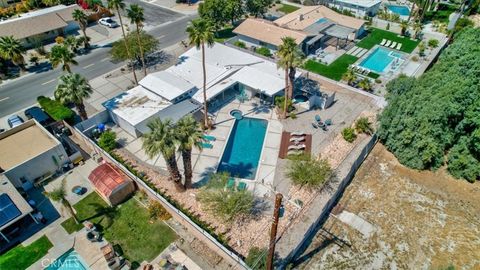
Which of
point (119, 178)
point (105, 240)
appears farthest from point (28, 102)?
point (105, 240)

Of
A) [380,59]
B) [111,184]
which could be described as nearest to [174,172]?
[111,184]

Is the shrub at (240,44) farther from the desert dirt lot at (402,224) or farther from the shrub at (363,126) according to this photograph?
the desert dirt lot at (402,224)

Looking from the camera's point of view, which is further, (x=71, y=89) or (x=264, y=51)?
(x=264, y=51)

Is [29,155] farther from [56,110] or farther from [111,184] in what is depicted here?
[111,184]

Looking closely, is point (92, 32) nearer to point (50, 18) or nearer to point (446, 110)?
point (50, 18)

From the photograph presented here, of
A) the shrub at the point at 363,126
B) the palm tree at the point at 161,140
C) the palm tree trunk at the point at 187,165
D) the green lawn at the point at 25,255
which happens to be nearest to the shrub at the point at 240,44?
the shrub at the point at 363,126

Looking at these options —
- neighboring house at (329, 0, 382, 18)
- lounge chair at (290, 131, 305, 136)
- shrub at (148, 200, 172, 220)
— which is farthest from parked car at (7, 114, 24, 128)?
neighboring house at (329, 0, 382, 18)

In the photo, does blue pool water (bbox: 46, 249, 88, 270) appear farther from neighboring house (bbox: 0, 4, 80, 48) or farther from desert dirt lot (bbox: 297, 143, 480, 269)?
neighboring house (bbox: 0, 4, 80, 48)
